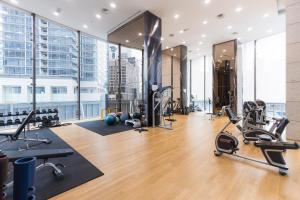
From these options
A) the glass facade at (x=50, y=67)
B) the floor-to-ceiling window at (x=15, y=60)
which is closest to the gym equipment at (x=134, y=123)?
the glass facade at (x=50, y=67)

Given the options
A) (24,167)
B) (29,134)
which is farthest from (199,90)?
(24,167)

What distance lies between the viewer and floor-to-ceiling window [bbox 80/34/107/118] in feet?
26.6

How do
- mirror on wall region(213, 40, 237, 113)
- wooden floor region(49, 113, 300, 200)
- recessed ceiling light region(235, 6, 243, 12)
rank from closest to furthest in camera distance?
wooden floor region(49, 113, 300, 200)
recessed ceiling light region(235, 6, 243, 12)
mirror on wall region(213, 40, 237, 113)

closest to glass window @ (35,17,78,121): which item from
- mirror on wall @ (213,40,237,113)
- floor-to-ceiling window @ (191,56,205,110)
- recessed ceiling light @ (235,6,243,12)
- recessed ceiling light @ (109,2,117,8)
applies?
recessed ceiling light @ (109,2,117,8)

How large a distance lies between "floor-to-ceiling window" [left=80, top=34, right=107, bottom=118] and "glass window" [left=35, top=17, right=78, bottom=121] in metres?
0.36

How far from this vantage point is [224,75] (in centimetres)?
964

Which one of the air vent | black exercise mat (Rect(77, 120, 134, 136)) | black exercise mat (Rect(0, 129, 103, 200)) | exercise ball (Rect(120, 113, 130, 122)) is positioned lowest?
black exercise mat (Rect(0, 129, 103, 200))

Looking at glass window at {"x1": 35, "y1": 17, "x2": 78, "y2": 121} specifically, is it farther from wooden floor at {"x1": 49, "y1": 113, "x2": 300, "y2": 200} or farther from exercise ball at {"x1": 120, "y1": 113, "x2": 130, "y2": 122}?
wooden floor at {"x1": 49, "y1": 113, "x2": 300, "y2": 200}

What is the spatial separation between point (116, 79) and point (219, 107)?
6.15 m

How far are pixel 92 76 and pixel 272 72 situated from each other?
9.37 meters

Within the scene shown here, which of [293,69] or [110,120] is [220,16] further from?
[110,120]

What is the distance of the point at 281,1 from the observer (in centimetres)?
559

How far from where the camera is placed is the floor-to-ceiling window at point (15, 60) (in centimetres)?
579

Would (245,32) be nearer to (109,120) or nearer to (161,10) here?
(161,10)
